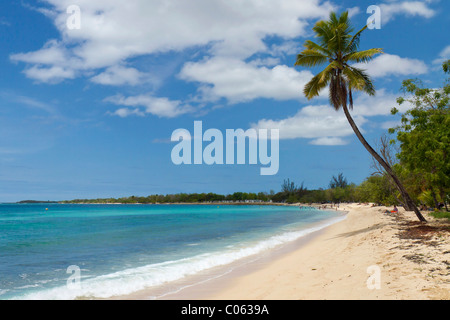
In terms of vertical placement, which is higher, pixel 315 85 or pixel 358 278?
pixel 315 85

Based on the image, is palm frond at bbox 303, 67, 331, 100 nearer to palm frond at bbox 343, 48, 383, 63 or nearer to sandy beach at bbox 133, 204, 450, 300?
palm frond at bbox 343, 48, 383, 63

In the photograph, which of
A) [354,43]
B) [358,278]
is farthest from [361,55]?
[358,278]

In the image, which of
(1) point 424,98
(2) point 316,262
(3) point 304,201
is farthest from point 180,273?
(3) point 304,201

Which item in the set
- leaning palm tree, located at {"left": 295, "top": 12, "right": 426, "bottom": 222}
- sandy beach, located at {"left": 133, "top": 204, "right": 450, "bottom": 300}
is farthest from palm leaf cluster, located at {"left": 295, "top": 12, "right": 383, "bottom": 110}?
sandy beach, located at {"left": 133, "top": 204, "right": 450, "bottom": 300}

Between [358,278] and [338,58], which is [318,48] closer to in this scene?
[338,58]

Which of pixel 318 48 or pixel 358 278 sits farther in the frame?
pixel 318 48

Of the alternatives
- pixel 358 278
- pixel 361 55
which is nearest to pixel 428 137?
pixel 361 55

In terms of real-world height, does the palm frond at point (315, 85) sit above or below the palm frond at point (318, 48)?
below

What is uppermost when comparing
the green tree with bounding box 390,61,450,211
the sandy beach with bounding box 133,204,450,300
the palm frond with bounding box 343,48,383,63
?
the palm frond with bounding box 343,48,383,63

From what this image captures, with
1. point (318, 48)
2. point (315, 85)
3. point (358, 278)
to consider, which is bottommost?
point (358, 278)

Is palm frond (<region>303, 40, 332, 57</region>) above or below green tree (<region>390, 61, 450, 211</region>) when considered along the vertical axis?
above

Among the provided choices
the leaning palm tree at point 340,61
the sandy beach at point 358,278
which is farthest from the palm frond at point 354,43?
the sandy beach at point 358,278

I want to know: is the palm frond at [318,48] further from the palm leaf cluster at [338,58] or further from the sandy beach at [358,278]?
the sandy beach at [358,278]
